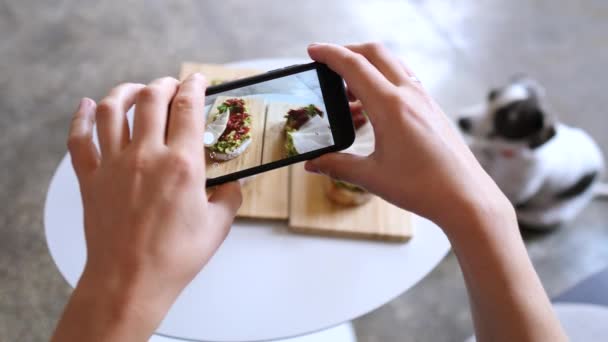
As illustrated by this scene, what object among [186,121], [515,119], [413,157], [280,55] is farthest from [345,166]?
[280,55]

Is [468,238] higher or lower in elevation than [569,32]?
lower

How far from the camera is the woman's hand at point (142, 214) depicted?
1.66 ft

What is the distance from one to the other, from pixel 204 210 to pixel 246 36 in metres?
1.37

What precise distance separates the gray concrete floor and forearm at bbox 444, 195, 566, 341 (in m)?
0.79

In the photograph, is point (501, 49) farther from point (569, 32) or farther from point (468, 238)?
point (468, 238)

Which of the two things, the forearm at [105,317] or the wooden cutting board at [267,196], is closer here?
the forearm at [105,317]

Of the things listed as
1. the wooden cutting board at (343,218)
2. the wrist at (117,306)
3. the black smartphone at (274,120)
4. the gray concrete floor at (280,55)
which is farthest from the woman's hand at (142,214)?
the gray concrete floor at (280,55)

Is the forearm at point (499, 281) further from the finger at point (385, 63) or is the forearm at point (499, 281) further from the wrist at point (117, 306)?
the wrist at point (117, 306)

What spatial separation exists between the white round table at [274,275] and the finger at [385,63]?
15.4 inches

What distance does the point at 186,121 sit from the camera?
55 cm

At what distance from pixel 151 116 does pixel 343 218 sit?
51 cm

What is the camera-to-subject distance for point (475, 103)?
176cm

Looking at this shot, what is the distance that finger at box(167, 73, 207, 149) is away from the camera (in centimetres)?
55

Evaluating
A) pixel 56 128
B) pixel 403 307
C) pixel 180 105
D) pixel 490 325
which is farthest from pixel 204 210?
pixel 56 128
